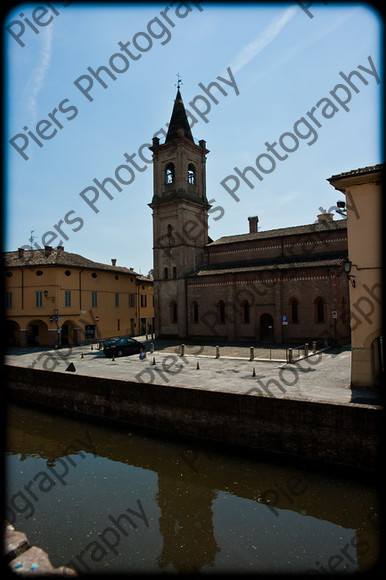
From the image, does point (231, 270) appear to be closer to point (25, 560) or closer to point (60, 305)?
point (60, 305)

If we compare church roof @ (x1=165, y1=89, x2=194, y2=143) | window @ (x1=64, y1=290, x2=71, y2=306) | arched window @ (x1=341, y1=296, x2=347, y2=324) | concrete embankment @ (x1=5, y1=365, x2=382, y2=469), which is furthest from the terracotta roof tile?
arched window @ (x1=341, y1=296, x2=347, y2=324)

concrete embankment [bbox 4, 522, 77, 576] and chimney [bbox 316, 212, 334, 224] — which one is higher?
chimney [bbox 316, 212, 334, 224]

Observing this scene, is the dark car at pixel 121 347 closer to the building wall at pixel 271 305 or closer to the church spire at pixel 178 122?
the building wall at pixel 271 305

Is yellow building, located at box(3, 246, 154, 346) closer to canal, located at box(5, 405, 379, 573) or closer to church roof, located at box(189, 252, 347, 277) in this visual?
church roof, located at box(189, 252, 347, 277)

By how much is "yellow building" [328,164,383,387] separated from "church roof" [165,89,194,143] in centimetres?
2566

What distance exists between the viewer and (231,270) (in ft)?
103

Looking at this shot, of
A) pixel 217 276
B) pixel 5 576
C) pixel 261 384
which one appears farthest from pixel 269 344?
pixel 5 576

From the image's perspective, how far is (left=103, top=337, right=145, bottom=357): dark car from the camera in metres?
24.5

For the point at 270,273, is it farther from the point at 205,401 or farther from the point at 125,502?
the point at 125,502

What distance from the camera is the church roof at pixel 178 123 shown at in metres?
35.2

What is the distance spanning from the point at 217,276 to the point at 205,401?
19.7m

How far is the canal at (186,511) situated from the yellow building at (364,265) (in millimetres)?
4515

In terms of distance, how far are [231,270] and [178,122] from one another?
16552mm

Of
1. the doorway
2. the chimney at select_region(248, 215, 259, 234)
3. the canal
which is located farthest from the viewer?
the chimney at select_region(248, 215, 259, 234)
